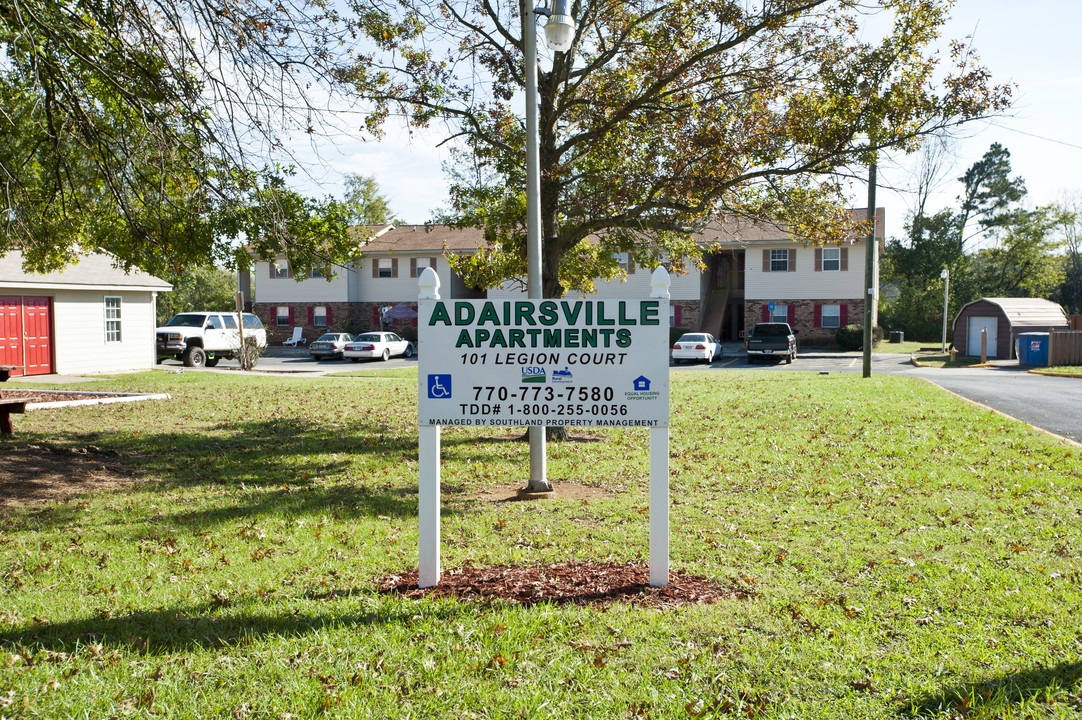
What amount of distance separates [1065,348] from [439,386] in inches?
1099

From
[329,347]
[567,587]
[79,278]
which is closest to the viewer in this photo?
[567,587]

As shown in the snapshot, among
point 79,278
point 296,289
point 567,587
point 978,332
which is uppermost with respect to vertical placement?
point 296,289

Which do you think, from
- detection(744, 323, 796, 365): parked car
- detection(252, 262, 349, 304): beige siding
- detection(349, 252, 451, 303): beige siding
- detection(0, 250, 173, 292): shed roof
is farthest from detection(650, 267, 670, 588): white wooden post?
detection(252, 262, 349, 304): beige siding

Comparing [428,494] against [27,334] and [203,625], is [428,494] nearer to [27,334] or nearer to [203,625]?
[203,625]

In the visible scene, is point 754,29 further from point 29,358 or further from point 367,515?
point 29,358

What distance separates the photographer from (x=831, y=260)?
38.6 metres

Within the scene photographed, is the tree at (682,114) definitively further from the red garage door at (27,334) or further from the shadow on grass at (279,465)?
the red garage door at (27,334)

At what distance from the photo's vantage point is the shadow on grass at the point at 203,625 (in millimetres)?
4293

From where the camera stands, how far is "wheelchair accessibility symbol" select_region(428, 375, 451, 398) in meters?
5.18

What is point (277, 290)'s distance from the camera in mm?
47062

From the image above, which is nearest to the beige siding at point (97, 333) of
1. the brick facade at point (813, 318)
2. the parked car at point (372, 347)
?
the parked car at point (372, 347)

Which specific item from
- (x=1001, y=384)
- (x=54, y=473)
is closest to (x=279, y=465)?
(x=54, y=473)

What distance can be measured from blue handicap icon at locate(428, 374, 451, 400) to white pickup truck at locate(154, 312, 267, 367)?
78.3ft

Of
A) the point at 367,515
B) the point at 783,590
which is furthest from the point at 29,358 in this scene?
the point at 783,590
